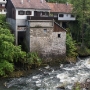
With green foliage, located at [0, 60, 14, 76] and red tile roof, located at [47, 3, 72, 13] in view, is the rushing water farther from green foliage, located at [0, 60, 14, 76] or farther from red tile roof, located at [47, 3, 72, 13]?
red tile roof, located at [47, 3, 72, 13]

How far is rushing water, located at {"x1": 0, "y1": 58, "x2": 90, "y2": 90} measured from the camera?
26612mm

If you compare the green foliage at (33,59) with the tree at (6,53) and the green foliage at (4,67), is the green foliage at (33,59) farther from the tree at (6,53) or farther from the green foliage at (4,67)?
the green foliage at (4,67)

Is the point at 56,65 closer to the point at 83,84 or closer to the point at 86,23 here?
the point at 83,84

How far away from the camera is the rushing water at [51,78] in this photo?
26612 mm

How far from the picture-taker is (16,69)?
1257 inches

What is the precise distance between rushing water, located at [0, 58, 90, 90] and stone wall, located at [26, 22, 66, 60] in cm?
298

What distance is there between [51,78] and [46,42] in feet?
27.3

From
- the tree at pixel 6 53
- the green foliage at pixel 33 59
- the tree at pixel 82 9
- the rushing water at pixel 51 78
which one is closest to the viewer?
the rushing water at pixel 51 78

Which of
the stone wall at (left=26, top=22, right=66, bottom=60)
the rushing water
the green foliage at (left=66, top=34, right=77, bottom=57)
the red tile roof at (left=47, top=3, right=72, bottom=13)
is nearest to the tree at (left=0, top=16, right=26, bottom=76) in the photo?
the rushing water

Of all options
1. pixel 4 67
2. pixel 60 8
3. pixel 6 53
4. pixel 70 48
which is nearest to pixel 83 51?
pixel 70 48

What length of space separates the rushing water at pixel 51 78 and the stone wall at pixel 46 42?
2975 millimetres

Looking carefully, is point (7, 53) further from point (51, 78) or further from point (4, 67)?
point (51, 78)

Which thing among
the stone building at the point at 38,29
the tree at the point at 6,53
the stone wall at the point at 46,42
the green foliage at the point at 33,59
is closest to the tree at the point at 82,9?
the stone building at the point at 38,29

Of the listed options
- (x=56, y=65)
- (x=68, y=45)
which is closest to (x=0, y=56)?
(x=56, y=65)
